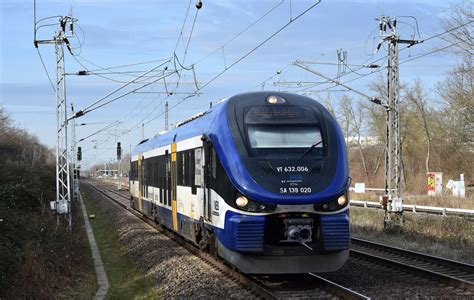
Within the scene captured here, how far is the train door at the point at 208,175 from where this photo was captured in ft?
37.5

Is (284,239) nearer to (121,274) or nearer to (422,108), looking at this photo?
(121,274)

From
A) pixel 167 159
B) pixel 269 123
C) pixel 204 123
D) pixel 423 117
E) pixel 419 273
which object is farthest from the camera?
pixel 423 117

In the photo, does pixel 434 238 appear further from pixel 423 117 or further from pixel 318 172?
pixel 423 117

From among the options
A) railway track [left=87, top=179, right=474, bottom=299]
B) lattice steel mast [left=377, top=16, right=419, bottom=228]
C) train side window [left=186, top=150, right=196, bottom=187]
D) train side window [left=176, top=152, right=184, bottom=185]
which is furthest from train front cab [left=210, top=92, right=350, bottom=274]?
lattice steel mast [left=377, top=16, right=419, bottom=228]

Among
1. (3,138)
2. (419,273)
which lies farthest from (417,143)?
(419,273)

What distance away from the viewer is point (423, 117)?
5616cm

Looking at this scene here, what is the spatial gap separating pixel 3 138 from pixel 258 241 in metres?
47.1

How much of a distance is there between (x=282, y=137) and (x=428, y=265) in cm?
512

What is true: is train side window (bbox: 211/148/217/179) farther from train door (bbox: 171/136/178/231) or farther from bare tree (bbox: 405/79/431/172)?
bare tree (bbox: 405/79/431/172)

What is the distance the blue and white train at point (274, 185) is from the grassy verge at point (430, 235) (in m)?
6.03

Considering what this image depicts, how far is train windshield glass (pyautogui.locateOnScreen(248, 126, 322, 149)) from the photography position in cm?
1052

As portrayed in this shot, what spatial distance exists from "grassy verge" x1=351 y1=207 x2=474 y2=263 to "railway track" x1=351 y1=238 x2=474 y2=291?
1286mm

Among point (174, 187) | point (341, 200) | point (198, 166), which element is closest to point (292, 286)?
point (341, 200)

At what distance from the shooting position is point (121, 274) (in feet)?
47.1
